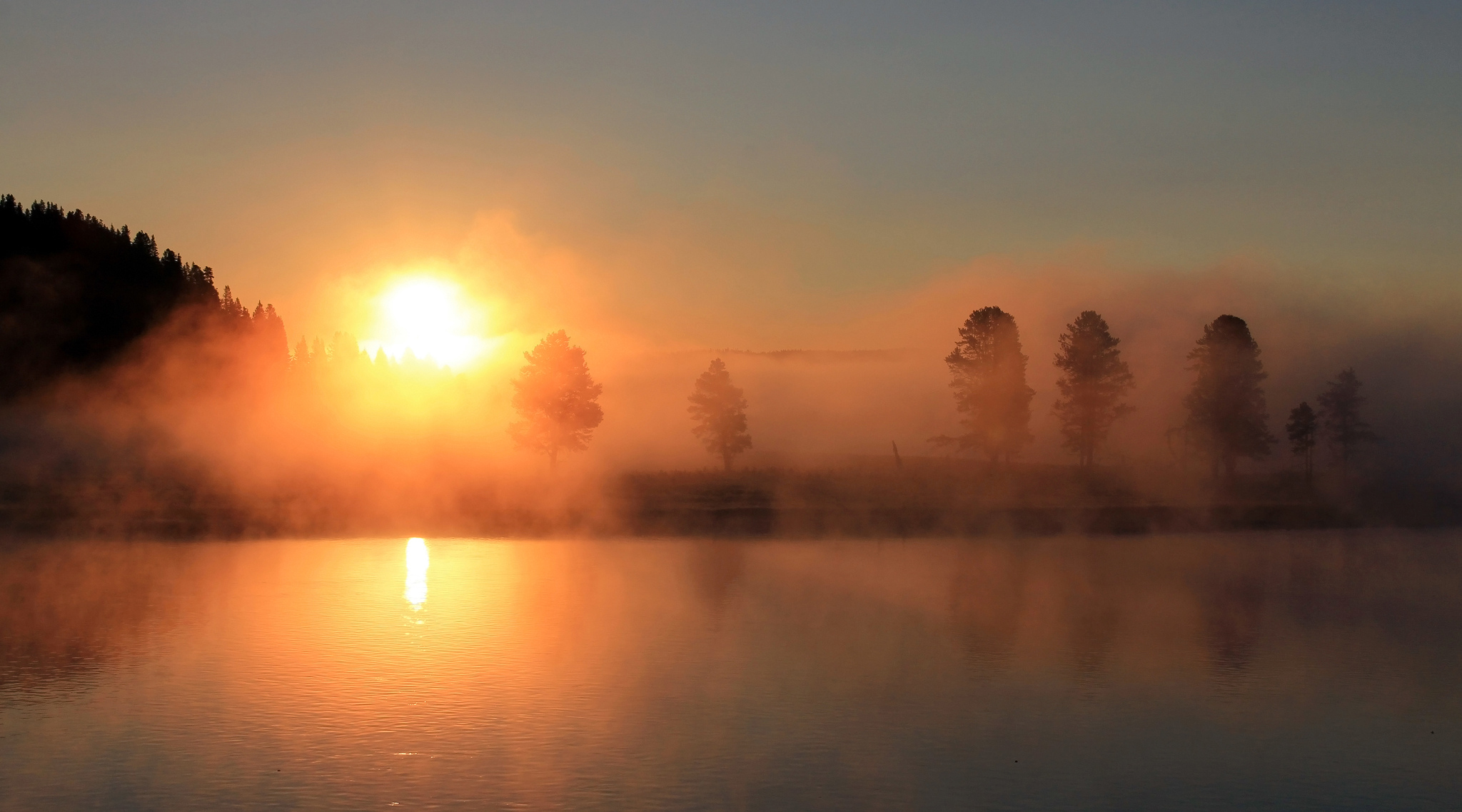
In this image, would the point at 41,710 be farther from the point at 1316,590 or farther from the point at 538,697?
the point at 1316,590

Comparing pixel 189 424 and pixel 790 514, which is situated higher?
pixel 189 424

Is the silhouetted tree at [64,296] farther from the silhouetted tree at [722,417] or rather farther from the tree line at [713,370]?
the silhouetted tree at [722,417]

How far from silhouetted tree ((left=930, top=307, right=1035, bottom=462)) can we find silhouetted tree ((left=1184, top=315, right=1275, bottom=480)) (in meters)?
15.8

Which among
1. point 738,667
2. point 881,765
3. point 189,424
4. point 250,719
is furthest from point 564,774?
point 189,424

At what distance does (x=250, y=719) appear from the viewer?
22.9 m

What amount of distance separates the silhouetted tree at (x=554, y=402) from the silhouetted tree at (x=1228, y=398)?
49.7 m

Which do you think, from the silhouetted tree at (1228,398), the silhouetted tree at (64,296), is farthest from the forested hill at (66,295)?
the silhouetted tree at (1228,398)

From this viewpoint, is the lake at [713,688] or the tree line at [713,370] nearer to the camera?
the lake at [713,688]

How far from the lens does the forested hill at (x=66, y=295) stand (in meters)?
94.9

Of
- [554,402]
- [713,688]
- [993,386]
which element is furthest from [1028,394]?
[713,688]

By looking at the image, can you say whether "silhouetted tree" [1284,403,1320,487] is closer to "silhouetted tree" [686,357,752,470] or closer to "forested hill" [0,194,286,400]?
Result: "silhouetted tree" [686,357,752,470]

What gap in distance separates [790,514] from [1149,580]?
26.4 meters

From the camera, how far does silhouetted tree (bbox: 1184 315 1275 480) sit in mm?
94312

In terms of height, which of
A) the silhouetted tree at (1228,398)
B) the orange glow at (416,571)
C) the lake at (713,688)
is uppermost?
the silhouetted tree at (1228,398)
